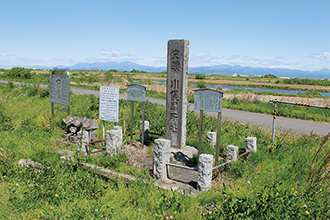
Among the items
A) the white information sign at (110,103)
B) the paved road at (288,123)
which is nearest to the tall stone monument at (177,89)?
the white information sign at (110,103)

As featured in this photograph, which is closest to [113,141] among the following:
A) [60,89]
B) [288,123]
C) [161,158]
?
[161,158]

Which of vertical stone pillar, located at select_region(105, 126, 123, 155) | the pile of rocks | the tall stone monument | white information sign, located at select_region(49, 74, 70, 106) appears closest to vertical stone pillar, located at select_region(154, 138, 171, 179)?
vertical stone pillar, located at select_region(105, 126, 123, 155)

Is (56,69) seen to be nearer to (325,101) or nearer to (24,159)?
(24,159)

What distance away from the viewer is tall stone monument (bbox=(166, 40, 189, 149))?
23.8ft

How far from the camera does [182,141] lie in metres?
7.51

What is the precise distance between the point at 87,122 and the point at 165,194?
14.7ft

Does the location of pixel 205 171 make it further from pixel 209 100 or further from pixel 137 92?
pixel 137 92

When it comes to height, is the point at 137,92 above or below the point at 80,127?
above

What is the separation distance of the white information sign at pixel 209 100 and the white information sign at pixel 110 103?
9.29 feet

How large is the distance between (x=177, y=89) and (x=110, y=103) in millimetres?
2261

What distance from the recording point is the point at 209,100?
6.11m

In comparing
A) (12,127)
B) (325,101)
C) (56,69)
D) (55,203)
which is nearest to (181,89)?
(55,203)

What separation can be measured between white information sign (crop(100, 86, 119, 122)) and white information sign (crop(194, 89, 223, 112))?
9.29 ft

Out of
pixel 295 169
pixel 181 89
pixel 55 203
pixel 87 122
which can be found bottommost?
pixel 55 203
